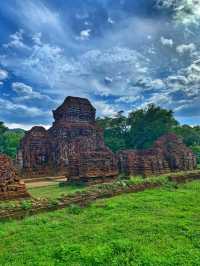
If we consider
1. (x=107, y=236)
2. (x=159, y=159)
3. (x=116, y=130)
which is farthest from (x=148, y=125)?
(x=107, y=236)

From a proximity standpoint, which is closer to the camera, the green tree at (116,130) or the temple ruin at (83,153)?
the temple ruin at (83,153)

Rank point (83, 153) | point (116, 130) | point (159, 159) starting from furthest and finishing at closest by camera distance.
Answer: point (116, 130) < point (159, 159) < point (83, 153)

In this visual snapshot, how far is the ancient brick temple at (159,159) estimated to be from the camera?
1631 centimetres

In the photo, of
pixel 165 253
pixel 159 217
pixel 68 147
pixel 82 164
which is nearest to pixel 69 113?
pixel 68 147

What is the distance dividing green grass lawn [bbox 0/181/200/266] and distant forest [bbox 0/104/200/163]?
2414 centimetres

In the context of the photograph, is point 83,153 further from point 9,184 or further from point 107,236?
point 107,236

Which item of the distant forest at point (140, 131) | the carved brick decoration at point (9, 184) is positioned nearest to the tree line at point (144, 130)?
the distant forest at point (140, 131)

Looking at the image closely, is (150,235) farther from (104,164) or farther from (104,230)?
(104,164)

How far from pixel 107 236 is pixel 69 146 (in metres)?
18.6

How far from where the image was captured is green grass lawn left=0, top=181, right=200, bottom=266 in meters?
4.40

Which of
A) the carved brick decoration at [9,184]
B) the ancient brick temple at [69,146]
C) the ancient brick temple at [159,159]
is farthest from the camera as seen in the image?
the ancient brick temple at [159,159]

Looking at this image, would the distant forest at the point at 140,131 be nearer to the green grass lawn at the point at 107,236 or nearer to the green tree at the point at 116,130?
the green tree at the point at 116,130

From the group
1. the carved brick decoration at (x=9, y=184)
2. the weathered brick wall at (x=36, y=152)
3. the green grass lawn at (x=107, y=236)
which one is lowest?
the green grass lawn at (x=107, y=236)

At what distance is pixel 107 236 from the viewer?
5363 millimetres
